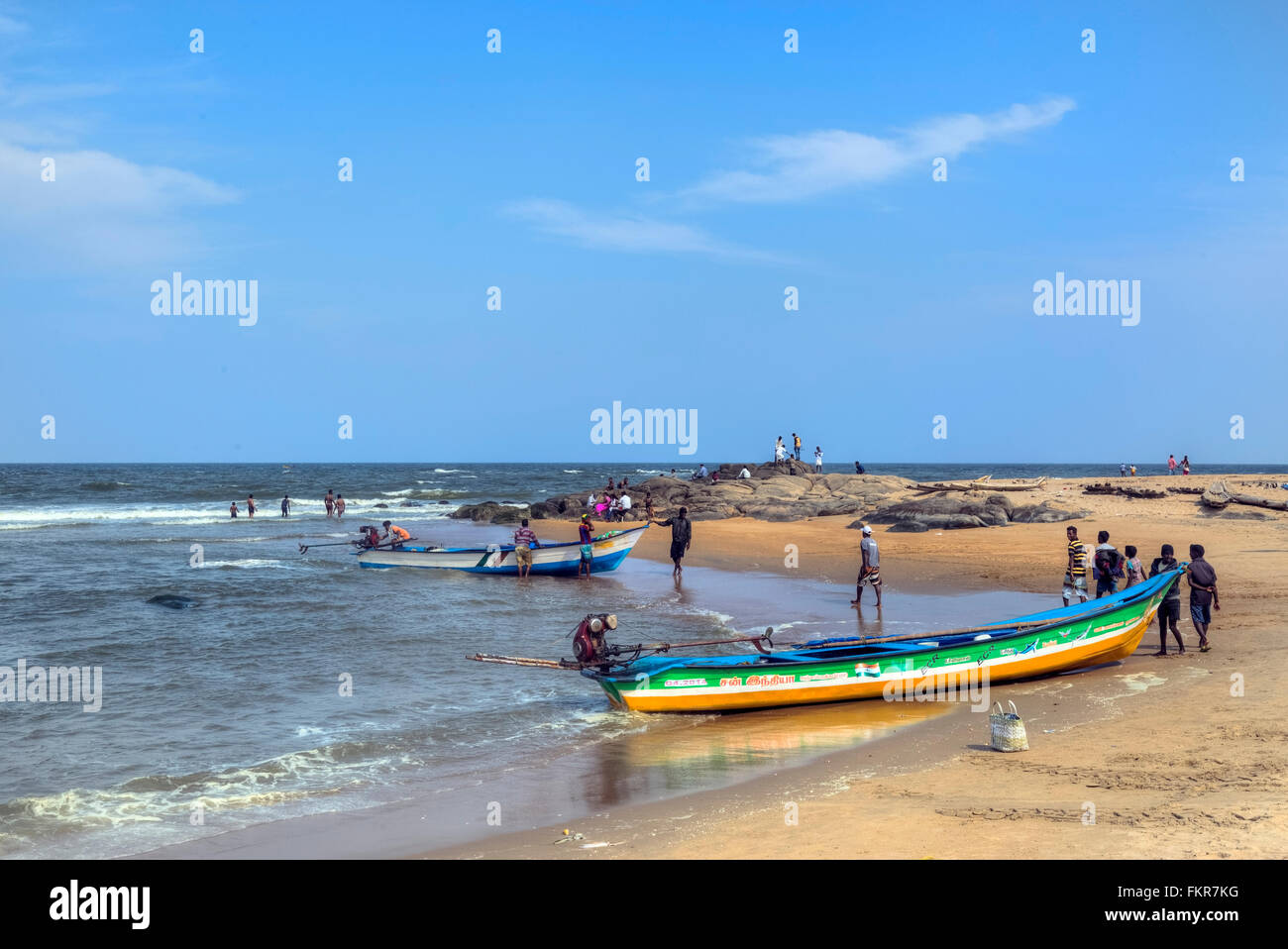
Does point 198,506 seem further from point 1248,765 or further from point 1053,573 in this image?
point 1248,765

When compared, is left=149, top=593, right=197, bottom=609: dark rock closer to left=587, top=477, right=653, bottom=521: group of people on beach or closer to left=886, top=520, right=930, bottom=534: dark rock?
left=587, top=477, right=653, bottom=521: group of people on beach

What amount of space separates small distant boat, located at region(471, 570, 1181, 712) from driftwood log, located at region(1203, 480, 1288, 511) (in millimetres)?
18014

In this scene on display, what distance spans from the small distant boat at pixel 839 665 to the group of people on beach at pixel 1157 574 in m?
1.21

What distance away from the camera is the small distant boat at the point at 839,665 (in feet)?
39.4

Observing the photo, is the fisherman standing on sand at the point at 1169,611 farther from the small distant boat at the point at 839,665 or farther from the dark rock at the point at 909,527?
the dark rock at the point at 909,527

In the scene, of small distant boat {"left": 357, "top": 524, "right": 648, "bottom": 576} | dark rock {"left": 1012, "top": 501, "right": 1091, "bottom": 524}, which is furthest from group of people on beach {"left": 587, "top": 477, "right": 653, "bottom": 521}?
dark rock {"left": 1012, "top": 501, "right": 1091, "bottom": 524}

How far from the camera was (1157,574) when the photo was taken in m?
14.4

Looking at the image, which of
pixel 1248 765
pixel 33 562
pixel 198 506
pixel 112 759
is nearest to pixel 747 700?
pixel 1248 765

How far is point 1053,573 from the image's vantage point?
2241 centimetres

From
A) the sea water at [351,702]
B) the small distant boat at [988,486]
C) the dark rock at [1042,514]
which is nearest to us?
the sea water at [351,702]

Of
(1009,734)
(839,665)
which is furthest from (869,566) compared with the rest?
(1009,734)

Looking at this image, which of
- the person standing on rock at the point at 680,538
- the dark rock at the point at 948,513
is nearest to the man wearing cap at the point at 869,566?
the person standing on rock at the point at 680,538

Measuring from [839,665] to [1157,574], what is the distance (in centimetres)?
599
